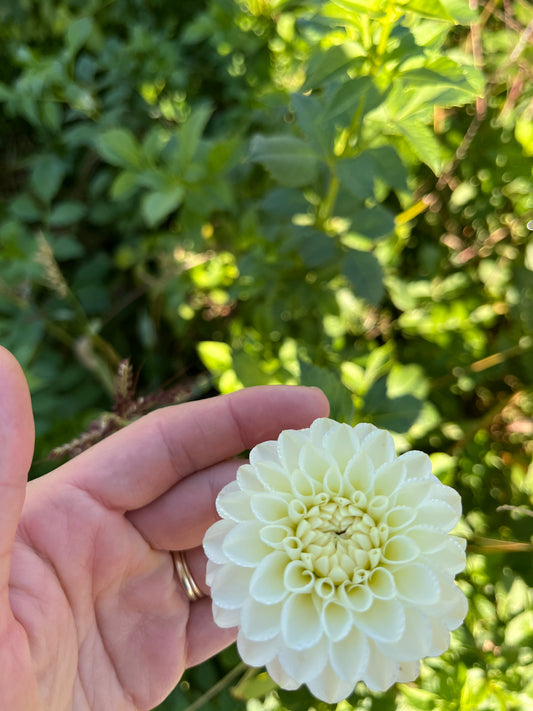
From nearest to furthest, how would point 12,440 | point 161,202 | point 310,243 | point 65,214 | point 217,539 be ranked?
point 12,440, point 217,539, point 310,243, point 161,202, point 65,214

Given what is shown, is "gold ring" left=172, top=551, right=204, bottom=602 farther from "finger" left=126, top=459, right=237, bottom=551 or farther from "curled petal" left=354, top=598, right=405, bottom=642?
"curled petal" left=354, top=598, right=405, bottom=642

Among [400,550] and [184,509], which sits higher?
[400,550]

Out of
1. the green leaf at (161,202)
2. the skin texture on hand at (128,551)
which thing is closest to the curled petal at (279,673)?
the skin texture on hand at (128,551)

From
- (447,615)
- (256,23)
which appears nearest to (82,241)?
(256,23)

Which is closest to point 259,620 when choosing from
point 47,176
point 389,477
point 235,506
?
point 235,506

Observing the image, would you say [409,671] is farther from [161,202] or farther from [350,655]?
[161,202]
